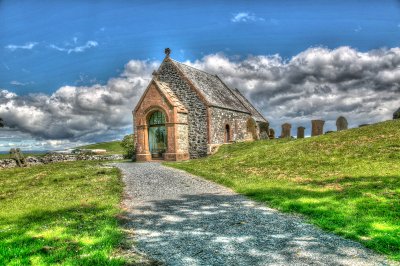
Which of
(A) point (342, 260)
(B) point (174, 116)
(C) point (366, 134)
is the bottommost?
(A) point (342, 260)

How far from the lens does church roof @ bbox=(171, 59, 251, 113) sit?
1340 inches

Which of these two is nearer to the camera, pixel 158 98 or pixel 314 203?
pixel 314 203

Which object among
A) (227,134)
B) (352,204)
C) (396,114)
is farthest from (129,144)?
(352,204)

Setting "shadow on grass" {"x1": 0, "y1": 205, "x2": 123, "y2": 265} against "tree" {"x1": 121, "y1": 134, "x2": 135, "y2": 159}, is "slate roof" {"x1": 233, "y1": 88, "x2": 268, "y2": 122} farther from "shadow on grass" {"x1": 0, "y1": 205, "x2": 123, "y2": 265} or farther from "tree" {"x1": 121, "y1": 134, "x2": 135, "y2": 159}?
"shadow on grass" {"x1": 0, "y1": 205, "x2": 123, "y2": 265}

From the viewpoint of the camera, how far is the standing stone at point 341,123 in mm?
31031

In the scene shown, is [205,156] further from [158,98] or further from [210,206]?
[210,206]

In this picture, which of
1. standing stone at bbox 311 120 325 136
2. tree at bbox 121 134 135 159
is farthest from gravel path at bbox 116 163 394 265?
tree at bbox 121 134 135 159

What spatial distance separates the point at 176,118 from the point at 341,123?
15.5m

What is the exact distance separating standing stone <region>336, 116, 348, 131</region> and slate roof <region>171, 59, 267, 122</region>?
1108cm

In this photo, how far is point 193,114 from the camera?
108 ft

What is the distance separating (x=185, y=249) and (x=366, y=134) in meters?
21.5

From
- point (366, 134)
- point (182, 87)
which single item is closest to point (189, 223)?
point (366, 134)

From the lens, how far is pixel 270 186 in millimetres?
13922

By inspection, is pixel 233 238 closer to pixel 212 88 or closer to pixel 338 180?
pixel 338 180
